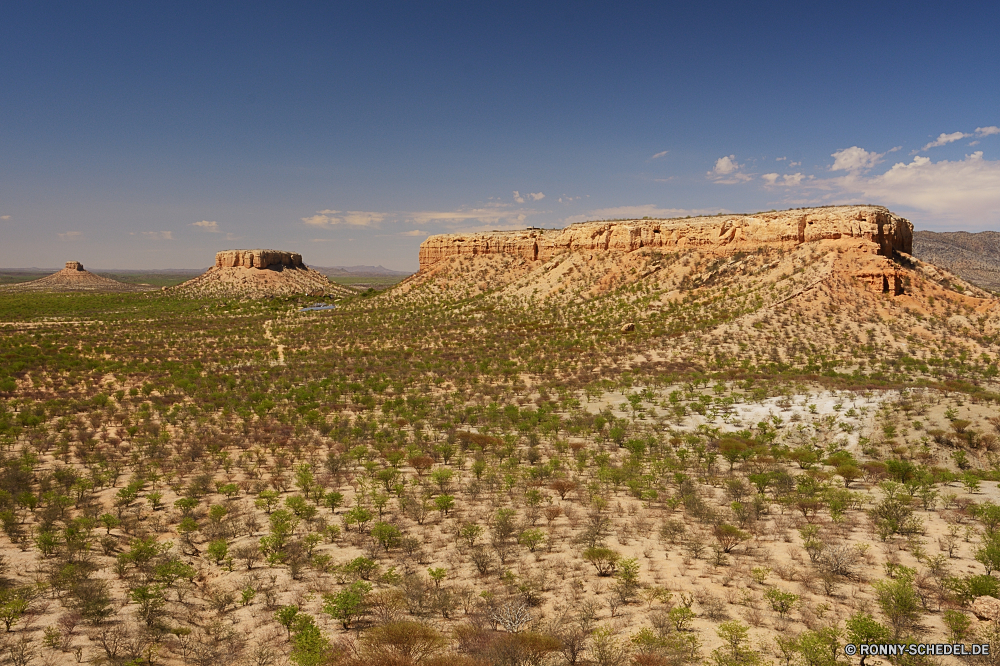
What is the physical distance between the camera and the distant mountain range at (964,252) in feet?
346

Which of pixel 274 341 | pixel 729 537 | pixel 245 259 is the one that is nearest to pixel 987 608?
pixel 729 537

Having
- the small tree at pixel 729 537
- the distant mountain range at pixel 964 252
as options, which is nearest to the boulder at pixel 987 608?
the small tree at pixel 729 537

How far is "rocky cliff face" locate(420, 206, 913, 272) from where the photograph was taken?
41.8 meters

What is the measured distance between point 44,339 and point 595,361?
4737 cm

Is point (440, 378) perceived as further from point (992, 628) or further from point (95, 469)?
point (992, 628)

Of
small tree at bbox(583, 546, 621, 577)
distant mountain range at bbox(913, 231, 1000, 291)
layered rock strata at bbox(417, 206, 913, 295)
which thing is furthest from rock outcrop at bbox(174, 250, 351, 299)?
distant mountain range at bbox(913, 231, 1000, 291)

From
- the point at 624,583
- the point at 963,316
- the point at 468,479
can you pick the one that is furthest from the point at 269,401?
the point at 963,316

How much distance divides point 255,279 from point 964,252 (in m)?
194

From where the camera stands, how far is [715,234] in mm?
51031

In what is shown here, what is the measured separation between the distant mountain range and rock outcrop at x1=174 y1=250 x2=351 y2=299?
477 ft

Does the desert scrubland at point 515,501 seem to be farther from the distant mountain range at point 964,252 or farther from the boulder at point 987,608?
the distant mountain range at point 964,252

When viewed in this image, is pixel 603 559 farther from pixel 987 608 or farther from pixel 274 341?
pixel 274 341

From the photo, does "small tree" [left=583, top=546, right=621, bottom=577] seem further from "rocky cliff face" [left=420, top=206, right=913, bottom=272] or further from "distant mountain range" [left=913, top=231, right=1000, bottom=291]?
"distant mountain range" [left=913, top=231, right=1000, bottom=291]

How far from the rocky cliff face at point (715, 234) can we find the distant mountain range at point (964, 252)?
A: 276 ft
